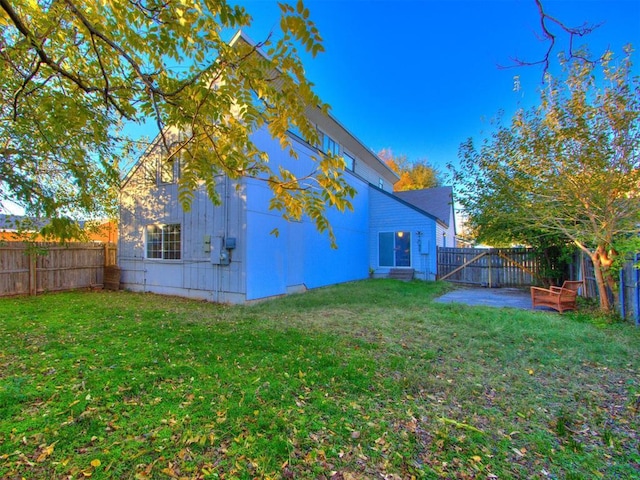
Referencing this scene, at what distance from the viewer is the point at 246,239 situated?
781cm

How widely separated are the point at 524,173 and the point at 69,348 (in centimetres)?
896

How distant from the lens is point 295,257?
383 inches

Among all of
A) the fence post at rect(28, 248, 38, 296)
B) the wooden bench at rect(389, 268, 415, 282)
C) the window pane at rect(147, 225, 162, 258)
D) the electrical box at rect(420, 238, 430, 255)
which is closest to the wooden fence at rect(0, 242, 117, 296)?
the fence post at rect(28, 248, 38, 296)

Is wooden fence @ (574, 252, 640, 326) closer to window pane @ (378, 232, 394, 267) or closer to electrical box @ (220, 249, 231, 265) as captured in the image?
electrical box @ (220, 249, 231, 265)

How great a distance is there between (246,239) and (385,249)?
27.5 feet

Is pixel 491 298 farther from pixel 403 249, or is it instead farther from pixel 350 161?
pixel 350 161

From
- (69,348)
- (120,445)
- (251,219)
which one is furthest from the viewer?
(251,219)

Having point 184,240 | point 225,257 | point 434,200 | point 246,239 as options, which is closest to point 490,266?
point 434,200

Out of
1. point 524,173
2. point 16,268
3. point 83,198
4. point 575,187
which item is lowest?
point 16,268

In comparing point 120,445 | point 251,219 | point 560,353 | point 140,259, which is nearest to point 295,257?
point 251,219

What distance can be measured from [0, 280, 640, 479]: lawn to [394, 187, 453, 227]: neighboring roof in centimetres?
1123

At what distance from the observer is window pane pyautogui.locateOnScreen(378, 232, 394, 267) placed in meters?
14.4

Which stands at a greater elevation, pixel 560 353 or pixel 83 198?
pixel 83 198

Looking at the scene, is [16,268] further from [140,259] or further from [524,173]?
[524,173]
